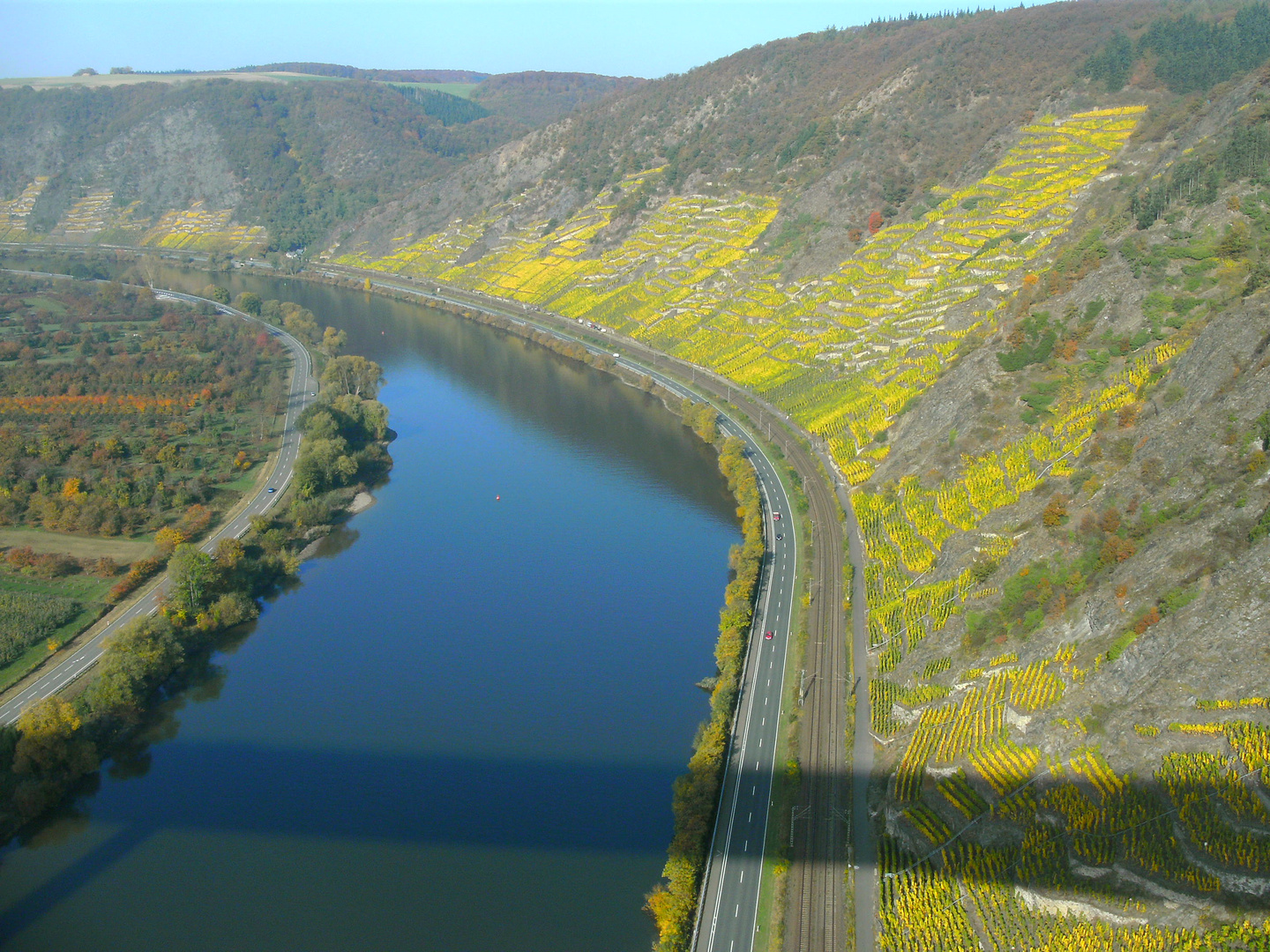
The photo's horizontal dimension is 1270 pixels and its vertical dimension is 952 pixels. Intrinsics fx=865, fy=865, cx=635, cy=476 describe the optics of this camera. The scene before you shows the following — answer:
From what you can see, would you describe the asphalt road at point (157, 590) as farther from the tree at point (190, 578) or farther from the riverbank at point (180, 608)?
the tree at point (190, 578)

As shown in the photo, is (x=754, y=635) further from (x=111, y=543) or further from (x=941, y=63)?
(x=941, y=63)

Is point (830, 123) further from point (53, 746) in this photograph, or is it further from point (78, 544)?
point (53, 746)

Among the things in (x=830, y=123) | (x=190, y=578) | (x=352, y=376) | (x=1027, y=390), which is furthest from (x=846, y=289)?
(x=190, y=578)

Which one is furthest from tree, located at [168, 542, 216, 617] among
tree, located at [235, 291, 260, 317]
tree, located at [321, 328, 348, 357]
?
tree, located at [235, 291, 260, 317]

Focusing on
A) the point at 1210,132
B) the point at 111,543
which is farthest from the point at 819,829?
the point at 1210,132

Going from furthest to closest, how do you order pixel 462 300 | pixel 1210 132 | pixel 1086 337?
pixel 462 300 → pixel 1210 132 → pixel 1086 337

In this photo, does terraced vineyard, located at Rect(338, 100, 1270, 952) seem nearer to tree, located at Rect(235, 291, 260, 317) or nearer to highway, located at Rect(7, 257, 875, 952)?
highway, located at Rect(7, 257, 875, 952)
